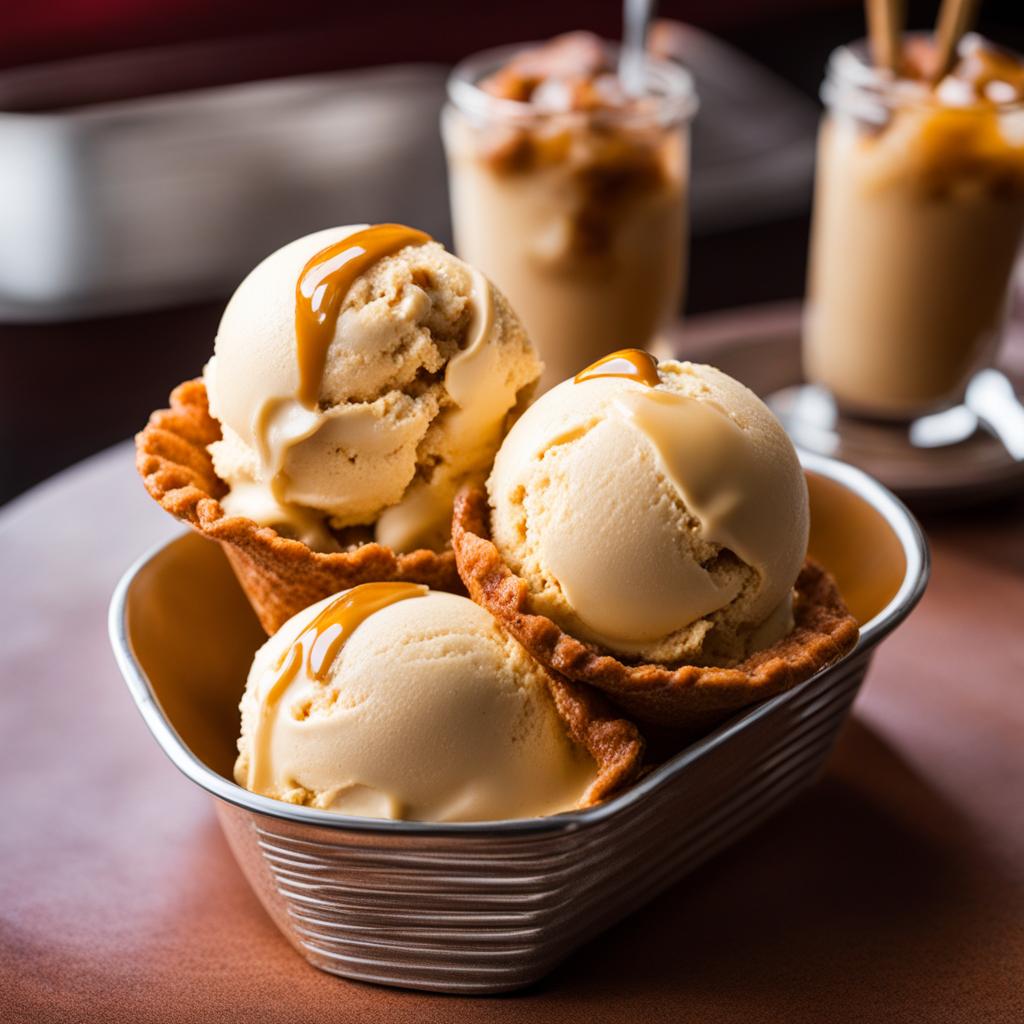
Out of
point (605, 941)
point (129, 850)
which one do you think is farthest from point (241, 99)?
point (605, 941)

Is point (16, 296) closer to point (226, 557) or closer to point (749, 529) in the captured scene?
point (226, 557)

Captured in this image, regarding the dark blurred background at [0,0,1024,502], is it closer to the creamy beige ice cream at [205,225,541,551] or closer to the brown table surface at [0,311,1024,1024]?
the brown table surface at [0,311,1024,1024]

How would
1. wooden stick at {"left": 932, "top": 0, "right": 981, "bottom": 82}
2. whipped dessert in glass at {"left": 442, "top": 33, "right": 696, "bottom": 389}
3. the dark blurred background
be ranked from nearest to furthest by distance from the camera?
wooden stick at {"left": 932, "top": 0, "right": 981, "bottom": 82} → whipped dessert in glass at {"left": 442, "top": 33, "right": 696, "bottom": 389} → the dark blurred background

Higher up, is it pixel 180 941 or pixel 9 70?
pixel 180 941

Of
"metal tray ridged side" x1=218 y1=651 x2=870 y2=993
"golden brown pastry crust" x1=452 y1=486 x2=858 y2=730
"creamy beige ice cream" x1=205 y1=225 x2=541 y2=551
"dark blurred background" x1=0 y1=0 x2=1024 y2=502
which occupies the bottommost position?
"dark blurred background" x1=0 y1=0 x2=1024 y2=502

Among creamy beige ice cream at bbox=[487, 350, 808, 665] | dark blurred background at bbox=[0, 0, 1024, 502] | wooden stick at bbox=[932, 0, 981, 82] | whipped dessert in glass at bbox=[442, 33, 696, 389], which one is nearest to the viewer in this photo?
creamy beige ice cream at bbox=[487, 350, 808, 665]

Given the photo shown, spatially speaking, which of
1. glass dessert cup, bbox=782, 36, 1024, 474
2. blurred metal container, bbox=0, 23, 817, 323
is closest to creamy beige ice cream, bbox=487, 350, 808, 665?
glass dessert cup, bbox=782, 36, 1024, 474

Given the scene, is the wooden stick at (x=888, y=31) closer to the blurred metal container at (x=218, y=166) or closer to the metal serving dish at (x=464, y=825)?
the metal serving dish at (x=464, y=825)
